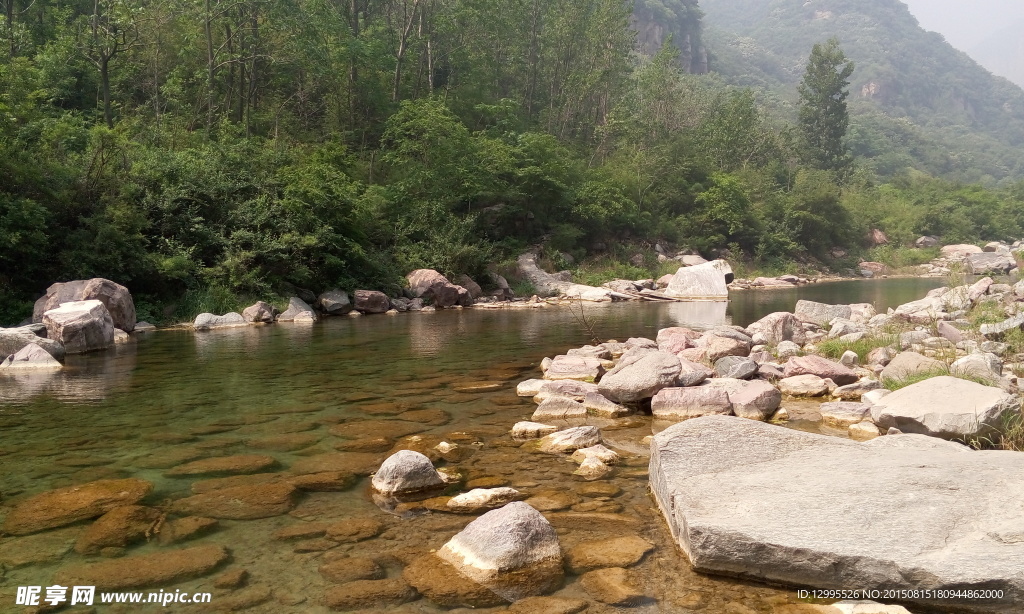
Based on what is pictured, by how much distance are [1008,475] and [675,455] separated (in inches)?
82.4

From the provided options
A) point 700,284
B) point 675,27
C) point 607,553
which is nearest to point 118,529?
point 607,553

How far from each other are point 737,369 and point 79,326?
41.2 feet

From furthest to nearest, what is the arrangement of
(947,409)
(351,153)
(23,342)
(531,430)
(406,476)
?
(351,153), (23,342), (531,430), (947,409), (406,476)

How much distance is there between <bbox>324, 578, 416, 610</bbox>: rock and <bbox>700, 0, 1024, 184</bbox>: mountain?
106458 mm

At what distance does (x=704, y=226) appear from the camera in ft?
144

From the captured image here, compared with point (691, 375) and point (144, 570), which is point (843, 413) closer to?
point (691, 375)

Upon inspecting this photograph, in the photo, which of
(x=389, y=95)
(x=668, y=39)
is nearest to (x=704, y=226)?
(x=668, y=39)

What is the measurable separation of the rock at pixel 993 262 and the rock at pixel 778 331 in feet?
108

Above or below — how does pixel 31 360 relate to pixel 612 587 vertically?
below

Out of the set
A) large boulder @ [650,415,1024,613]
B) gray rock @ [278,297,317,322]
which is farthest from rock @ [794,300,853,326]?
gray rock @ [278,297,317,322]

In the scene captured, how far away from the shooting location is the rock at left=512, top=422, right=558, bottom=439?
6758 millimetres

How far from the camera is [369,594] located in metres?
3.56

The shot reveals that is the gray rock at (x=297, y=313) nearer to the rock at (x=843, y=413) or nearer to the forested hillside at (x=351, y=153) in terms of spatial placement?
the forested hillside at (x=351, y=153)

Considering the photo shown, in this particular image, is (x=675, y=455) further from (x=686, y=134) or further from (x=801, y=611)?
(x=686, y=134)
